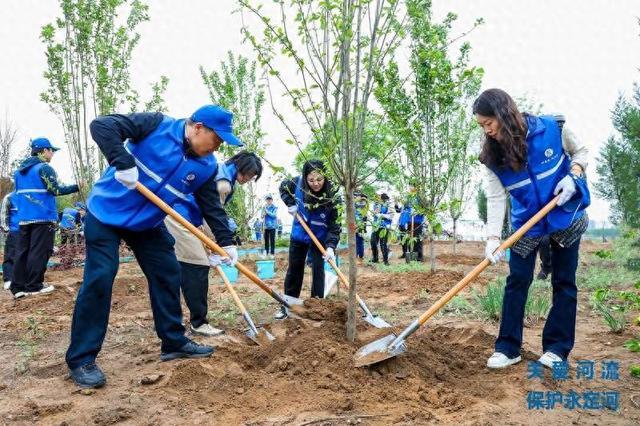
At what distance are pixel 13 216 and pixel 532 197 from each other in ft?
21.1

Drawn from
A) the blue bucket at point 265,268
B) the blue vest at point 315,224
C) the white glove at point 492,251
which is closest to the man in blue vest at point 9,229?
the blue bucket at point 265,268

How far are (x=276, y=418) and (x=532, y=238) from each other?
186 cm

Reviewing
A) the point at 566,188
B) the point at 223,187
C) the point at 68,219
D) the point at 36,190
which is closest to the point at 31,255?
the point at 36,190

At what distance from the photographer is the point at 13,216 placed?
6934 mm

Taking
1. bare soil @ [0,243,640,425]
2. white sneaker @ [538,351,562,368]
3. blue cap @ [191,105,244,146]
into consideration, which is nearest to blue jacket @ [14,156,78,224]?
bare soil @ [0,243,640,425]

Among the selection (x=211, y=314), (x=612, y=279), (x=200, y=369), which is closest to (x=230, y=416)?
(x=200, y=369)

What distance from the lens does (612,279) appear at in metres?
7.43

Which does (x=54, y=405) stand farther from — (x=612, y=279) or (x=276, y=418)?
(x=612, y=279)

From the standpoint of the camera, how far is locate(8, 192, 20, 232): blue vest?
21.9 ft

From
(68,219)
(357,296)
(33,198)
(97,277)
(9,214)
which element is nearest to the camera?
(97,277)

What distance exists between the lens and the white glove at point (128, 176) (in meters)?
3.09

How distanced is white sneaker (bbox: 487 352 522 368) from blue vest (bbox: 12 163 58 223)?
559cm

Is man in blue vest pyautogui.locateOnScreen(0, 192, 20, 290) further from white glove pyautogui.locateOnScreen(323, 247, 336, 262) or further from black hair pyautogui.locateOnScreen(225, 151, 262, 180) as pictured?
white glove pyautogui.locateOnScreen(323, 247, 336, 262)

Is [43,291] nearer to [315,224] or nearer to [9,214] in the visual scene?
[9,214]
